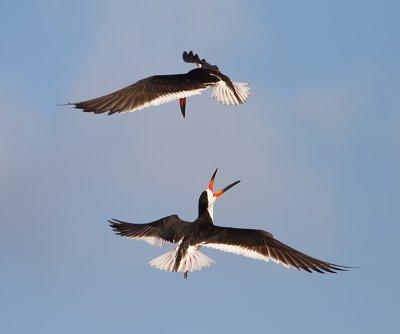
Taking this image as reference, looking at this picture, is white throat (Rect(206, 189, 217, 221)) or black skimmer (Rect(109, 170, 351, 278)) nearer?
black skimmer (Rect(109, 170, 351, 278))

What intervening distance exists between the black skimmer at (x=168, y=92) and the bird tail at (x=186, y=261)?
3.43m

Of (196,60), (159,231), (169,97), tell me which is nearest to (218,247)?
(159,231)

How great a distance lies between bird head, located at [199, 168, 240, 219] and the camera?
23938 millimetres

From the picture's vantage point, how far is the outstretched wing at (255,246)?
21.3 meters

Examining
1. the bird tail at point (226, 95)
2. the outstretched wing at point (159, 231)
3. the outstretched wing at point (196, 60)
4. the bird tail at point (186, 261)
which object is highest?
the outstretched wing at point (196, 60)

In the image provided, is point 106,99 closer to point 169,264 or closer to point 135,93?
point 135,93

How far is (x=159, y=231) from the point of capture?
23.3m

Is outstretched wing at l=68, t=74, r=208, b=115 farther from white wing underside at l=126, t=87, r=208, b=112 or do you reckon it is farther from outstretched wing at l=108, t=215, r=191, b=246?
outstretched wing at l=108, t=215, r=191, b=246

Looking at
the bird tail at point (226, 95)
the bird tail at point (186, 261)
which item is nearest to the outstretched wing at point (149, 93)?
the bird tail at point (226, 95)

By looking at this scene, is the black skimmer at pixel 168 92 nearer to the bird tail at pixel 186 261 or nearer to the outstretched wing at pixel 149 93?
the outstretched wing at pixel 149 93

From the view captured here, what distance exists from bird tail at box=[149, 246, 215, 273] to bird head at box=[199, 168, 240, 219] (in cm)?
209

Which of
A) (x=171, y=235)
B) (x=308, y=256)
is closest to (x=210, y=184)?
(x=171, y=235)

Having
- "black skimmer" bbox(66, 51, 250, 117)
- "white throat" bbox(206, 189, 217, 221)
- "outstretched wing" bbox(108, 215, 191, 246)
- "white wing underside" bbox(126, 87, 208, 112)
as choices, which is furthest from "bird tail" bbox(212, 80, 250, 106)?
"outstretched wing" bbox(108, 215, 191, 246)

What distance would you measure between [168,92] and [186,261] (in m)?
4.82
